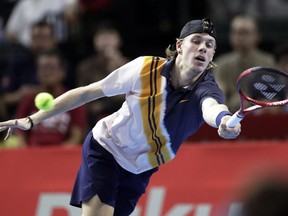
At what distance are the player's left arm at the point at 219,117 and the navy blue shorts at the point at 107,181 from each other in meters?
0.90

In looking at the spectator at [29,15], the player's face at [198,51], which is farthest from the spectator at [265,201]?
the spectator at [29,15]

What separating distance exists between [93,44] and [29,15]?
0.92m

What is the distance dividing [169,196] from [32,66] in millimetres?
2901

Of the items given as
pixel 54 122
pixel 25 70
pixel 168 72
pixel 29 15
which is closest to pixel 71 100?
pixel 168 72

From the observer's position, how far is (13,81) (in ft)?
28.9

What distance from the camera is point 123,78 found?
4.66 meters

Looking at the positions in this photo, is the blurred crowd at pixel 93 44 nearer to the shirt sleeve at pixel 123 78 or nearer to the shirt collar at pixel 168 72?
the shirt sleeve at pixel 123 78

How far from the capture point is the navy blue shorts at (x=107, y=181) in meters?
4.80

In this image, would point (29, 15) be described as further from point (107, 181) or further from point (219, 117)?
point (219, 117)

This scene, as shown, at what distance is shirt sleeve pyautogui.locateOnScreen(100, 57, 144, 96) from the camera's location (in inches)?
181

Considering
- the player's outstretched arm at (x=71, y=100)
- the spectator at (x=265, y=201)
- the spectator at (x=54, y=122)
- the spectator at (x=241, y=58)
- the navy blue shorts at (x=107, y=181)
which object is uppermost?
the spectator at (x=265, y=201)

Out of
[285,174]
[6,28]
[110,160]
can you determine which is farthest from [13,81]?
[285,174]

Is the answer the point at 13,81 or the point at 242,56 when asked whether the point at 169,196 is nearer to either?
the point at 242,56

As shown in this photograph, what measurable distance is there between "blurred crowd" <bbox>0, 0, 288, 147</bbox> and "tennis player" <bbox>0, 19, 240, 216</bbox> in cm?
279
